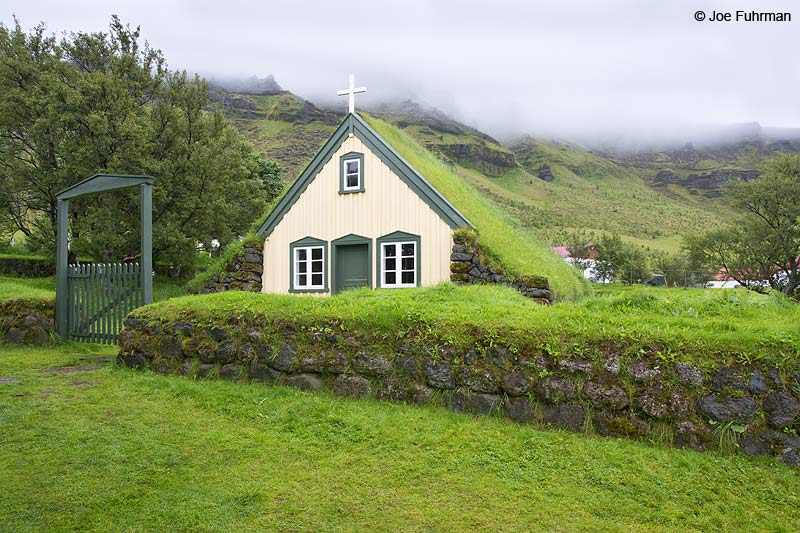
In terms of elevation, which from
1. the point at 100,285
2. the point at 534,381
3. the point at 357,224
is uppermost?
the point at 357,224

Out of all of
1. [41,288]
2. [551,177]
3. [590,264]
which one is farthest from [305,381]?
[551,177]

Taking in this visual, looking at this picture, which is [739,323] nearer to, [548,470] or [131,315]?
[548,470]

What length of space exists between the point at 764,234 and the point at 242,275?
44949mm

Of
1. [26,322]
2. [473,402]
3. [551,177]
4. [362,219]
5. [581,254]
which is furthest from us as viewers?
[551,177]

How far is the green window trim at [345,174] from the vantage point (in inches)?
650

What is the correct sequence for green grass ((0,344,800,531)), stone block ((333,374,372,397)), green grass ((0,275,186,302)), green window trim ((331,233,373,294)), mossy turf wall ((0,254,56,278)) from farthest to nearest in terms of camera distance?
mossy turf wall ((0,254,56,278))
green window trim ((331,233,373,294))
green grass ((0,275,186,302))
stone block ((333,374,372,397))
green grass ((0,344,800,531))

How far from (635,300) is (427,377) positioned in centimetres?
310

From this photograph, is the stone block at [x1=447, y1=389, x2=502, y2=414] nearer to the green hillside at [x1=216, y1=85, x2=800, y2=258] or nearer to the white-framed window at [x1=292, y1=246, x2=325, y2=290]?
the white-framed window at [x1=292, y1=246, x2=325, y2=290]

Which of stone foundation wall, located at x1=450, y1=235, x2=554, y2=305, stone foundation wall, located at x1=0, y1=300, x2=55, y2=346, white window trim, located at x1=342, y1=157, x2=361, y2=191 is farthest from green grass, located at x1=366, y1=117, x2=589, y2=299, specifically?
stone foundation wall, located at x1=0, y1=300, x2=55, y2=346

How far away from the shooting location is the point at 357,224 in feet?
54.3

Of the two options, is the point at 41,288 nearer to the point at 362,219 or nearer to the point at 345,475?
the point at 362,219

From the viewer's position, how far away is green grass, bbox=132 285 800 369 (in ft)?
17.3

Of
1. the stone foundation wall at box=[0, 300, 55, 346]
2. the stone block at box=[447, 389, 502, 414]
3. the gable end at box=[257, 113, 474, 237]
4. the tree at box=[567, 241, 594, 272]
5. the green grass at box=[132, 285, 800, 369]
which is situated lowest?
the stone block at box=[447, 389, 502, 414]

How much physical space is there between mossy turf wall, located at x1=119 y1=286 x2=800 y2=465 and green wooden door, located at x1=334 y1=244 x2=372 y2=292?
799 centimetres
